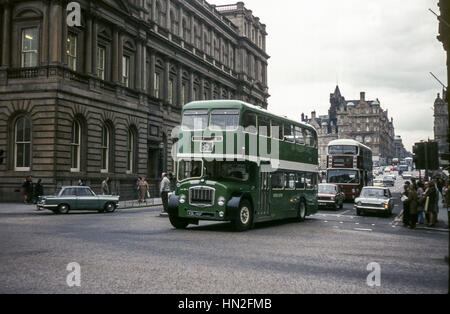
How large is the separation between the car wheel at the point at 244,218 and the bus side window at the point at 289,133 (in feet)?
12.2

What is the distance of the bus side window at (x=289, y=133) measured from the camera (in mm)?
18875

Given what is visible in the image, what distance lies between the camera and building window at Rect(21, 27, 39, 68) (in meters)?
30.9

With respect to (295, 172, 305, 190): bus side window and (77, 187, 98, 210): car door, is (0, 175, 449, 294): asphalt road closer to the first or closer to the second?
(295, 172, 305, 190): bus side window

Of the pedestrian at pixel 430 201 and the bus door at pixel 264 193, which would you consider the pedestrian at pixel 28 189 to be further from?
the pedestrian at pixel 430 201

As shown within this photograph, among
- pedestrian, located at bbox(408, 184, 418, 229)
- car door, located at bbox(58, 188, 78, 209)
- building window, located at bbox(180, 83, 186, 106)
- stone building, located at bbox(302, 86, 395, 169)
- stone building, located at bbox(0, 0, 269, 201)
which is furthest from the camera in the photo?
stone building, located at bbox(302, 86, 395, 169)

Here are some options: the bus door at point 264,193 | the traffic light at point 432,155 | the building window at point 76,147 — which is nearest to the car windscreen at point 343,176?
the building window at point 76,147

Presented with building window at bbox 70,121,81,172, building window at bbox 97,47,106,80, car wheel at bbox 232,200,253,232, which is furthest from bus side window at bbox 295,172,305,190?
building window at bbox 97,47,106,80

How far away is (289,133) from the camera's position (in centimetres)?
1928

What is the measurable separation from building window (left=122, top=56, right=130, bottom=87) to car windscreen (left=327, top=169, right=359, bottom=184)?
1749 cm

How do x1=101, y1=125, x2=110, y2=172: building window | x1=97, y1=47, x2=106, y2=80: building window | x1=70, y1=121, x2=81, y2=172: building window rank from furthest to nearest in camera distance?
x1=97, y1=47, x2=106, y2=80: building window, x1=101, y1=125, x2=110, y2=172: building window, x1=70, y1=121, x2=81, y2=172: building window

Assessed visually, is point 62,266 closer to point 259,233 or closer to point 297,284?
point 297,284

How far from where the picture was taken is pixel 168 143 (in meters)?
45.4

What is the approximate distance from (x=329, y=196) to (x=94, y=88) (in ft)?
57.1

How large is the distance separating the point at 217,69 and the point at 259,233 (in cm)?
4289
